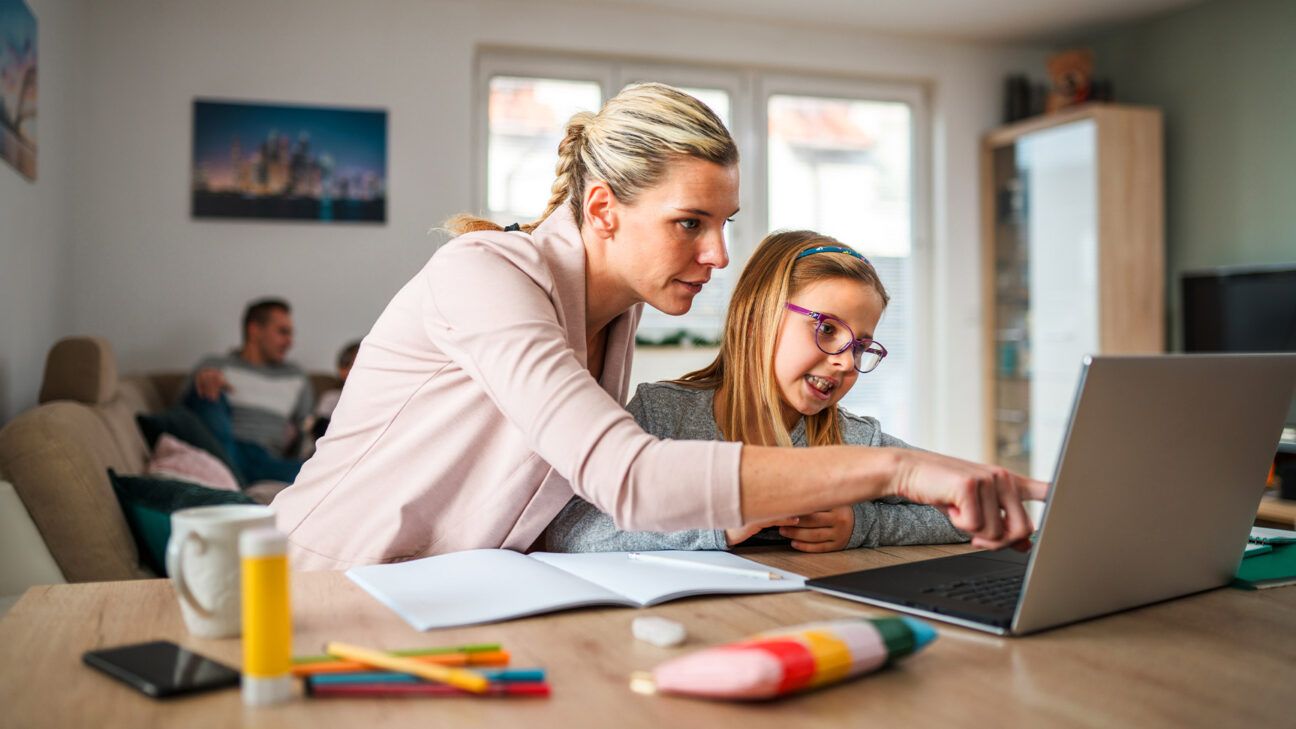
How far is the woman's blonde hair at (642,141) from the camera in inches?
50.9

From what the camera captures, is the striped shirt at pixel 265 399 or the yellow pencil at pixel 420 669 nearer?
the yellow pencil at pixel 420 669

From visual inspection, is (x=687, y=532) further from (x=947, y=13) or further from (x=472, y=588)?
(x=947, y=13)

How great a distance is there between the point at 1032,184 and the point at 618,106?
4.31 metres

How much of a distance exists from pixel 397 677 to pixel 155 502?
170 cm

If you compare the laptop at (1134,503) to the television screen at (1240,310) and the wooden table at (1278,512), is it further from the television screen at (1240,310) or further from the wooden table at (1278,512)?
the television screen at (1240,310)

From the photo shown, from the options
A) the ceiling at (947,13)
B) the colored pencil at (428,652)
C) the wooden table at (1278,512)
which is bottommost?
the wooden table at (1278,512)

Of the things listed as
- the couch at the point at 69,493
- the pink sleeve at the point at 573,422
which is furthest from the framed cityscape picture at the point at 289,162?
the pink sleeve at the point at 573,422

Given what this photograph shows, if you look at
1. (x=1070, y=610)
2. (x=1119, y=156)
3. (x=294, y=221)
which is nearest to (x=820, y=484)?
(x=1070, y=610)

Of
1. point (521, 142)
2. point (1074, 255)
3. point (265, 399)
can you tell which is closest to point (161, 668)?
point (265, 399)

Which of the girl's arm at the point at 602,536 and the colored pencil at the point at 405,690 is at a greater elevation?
the girl's arm at the point at 602,536

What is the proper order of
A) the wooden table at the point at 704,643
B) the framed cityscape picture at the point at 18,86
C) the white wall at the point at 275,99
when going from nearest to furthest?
the wooden table at the point at 704,643 → the framed cityscape picture at the point at 18,86 → the white wall at the point at 275,99

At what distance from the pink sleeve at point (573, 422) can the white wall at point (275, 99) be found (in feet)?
12.2

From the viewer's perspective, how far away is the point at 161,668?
2.45ft

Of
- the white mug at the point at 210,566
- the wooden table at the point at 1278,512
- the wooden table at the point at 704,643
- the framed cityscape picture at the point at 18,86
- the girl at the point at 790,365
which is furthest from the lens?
the wooden table at the point at 1278,512
